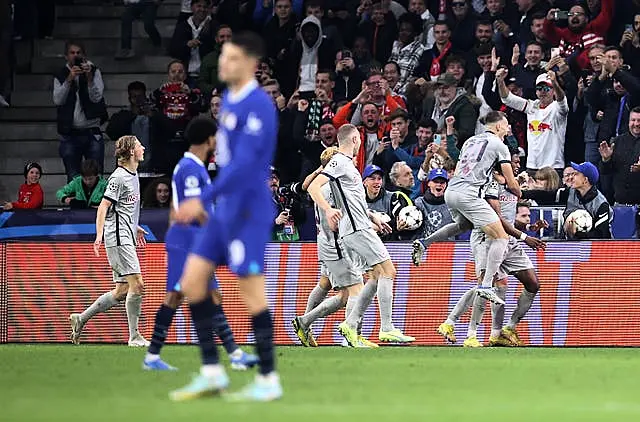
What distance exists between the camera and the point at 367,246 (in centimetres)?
1736

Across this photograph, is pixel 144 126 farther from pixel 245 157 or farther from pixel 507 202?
pixel 245 157

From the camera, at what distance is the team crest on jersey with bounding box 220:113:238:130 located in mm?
9727

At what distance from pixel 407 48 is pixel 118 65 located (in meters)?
6.55

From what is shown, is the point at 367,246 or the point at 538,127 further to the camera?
the point at 538,127

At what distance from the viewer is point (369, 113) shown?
22.6 meters

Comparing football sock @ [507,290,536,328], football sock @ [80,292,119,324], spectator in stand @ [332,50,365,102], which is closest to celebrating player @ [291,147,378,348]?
football sock @ [507,290,536,328]

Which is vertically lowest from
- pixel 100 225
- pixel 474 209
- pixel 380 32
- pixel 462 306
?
pixel 462 306

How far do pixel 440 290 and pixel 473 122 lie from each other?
4130 mm

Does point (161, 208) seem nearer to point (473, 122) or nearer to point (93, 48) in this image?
point (473, 122)

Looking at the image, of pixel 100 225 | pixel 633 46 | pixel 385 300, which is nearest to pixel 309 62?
pixel 633 46

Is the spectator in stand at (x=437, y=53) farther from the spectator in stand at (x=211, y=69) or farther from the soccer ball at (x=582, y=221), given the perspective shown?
the soccer ball at (x=582, y=221)

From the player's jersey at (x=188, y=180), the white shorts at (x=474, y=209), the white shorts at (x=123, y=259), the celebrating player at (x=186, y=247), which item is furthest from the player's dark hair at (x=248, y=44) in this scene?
the white shorts at (x=123, y=259)

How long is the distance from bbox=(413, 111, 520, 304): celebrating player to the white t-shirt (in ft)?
15.1

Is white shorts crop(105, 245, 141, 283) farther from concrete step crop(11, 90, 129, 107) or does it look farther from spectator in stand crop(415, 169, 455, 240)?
concrete step crop(11, 90, 129, 107)
